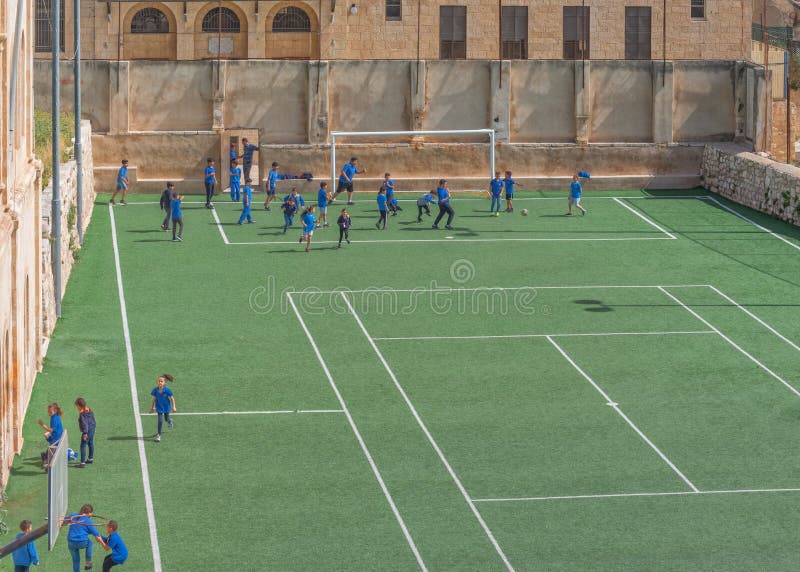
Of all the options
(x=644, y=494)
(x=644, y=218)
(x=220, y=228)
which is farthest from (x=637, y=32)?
(x=644, y=494)

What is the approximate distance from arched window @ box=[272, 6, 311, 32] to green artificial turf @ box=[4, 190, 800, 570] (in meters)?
23.5

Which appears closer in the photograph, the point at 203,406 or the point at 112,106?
the point at 203,406

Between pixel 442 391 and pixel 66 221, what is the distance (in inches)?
518

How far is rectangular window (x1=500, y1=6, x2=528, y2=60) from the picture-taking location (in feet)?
245

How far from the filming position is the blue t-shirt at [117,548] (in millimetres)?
25594

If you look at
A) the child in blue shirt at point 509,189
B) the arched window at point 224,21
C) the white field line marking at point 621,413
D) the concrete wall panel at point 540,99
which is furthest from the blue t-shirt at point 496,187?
the arched window at point 224,21

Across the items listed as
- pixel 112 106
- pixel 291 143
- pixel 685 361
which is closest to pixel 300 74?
pixel 291 143

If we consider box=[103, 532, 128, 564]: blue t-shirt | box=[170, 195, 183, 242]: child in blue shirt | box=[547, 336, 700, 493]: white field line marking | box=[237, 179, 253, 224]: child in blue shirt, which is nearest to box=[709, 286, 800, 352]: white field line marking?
box=[547, 336, 700, 493]: white field line marking

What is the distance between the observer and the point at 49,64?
57156 mm

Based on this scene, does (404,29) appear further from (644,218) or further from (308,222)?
(308,222)

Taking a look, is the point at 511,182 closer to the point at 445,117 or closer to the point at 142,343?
the point at 445,117

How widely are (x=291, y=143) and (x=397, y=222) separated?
804cm

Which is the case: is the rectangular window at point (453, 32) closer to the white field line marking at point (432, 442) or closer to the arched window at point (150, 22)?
the arched window at point (150, 22)

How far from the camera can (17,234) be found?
1216 inches
